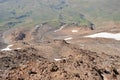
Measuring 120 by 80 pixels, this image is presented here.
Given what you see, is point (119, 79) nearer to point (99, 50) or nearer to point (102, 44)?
point (99, 50)

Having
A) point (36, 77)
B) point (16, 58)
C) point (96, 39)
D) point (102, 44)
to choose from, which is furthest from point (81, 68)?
point (96, 39)

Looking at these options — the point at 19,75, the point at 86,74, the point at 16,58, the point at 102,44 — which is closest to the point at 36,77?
the point at 19,75

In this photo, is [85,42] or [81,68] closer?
[81,68]

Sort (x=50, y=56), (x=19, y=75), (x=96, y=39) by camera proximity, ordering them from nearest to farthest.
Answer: (x=19, y=75) → (x=50, y=56) → (x=96, y=39)

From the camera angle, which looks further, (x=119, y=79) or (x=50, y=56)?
(x=50, y=56)

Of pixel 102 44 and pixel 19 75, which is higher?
pixel 19 75

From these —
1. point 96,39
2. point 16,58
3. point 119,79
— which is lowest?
A: point 96,39

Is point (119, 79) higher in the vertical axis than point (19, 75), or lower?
lower

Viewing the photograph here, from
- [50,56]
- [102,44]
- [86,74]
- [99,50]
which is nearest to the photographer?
[86,74]

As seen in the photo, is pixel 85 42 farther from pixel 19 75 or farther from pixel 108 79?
pixel 19 75
